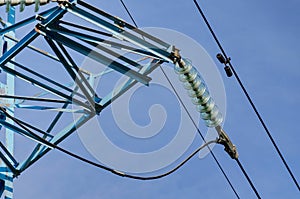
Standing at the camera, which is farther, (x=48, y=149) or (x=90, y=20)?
(x=48, y=149)

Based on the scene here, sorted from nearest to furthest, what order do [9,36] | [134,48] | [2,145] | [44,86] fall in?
1. [134,48]
2. [44,86]
3. [2,145]
4. [9,36]

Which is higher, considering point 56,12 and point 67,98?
point 56,12

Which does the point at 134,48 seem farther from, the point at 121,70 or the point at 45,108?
the point at 45,108

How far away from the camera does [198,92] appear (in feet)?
36.8

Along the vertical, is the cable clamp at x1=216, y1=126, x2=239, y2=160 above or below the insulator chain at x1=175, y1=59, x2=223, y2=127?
below

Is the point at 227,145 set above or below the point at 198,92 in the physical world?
below

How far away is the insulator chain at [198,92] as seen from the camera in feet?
36.8

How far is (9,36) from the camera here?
1477cm

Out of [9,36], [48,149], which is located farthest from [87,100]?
[9,36]

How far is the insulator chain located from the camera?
11211mm

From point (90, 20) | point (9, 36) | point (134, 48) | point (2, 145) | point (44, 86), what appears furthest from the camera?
point (9, 36)

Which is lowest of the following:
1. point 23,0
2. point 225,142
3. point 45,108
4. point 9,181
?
point 225,142

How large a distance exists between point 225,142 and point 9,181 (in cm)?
427

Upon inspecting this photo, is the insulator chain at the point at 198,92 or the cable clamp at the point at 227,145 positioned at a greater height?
the insulator chain at the point at 198,92
